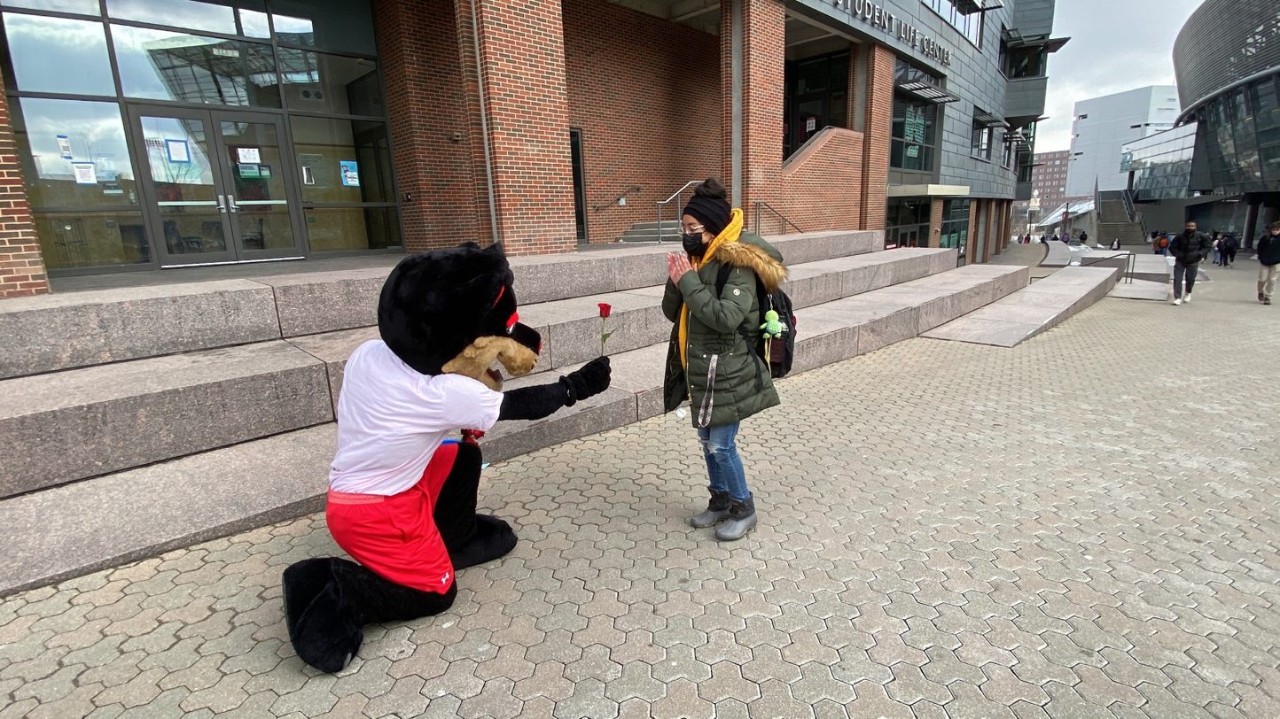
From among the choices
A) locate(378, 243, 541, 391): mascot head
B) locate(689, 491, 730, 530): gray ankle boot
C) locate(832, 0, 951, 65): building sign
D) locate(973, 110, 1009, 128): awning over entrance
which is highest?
locate(832, 0, 951, 65): building sign

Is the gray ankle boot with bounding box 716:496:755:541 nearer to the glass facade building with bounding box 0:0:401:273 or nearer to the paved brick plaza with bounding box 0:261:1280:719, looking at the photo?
the paved brick plaza with bounding box 0:261:1280:719

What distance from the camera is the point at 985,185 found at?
103 feet

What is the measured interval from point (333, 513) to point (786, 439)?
3.59m

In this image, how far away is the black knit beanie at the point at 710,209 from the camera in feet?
9.70

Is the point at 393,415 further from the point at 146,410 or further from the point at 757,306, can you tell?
the point at 146,410

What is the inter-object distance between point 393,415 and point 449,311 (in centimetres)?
49

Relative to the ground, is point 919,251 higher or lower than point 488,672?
higher

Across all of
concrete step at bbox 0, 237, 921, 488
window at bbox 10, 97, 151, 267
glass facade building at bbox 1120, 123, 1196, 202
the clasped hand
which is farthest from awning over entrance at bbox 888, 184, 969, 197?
glass facade building at bbox 1120, 123, 1196, 202

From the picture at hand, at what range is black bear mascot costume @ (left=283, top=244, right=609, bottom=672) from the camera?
2283 mm

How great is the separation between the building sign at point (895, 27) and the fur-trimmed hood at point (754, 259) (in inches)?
606

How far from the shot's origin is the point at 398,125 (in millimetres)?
11438

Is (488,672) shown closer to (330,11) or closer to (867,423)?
(867,423)

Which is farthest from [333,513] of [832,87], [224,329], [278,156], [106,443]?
[832,87]

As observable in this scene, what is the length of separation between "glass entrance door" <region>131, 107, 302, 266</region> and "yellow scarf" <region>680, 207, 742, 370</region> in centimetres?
958
